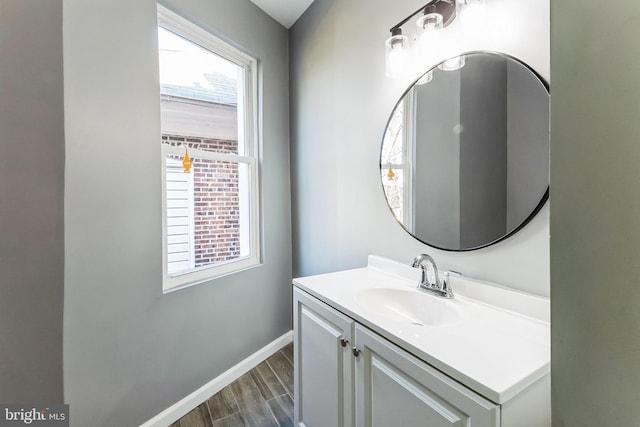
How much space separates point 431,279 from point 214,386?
1.61 metres

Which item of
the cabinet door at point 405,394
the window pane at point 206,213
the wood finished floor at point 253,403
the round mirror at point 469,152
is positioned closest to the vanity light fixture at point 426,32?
the round mirror at point 469,152

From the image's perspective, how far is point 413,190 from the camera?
145 centimetres

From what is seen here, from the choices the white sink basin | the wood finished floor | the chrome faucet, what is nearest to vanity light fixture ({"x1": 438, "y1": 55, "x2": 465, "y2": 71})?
the chrome faucet

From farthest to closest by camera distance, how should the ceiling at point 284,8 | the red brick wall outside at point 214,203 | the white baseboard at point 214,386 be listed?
1. the ceiling at point 284,8
2. the red brick wall outside at point 214,203
3. the white baseboard at point 214,386

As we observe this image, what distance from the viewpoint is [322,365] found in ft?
4.00

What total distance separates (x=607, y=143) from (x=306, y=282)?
1.19 meters

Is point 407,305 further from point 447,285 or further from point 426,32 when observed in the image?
point 426,32

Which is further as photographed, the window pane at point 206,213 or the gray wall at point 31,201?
the window pane at point 206,213

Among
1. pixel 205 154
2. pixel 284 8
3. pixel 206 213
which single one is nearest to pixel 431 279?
pixel 206 213

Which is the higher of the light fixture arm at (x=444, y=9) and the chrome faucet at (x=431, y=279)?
the light fixture arm at (x=444, y=9)

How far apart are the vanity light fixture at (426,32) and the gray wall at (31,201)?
1.50 metres

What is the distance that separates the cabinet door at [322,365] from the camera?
1.08 m

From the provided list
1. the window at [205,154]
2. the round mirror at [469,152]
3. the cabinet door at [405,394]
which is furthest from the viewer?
the window at [205,154]

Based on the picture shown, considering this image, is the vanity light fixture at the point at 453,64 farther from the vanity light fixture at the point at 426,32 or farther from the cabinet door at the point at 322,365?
the cabinet door at the point at 322,365
